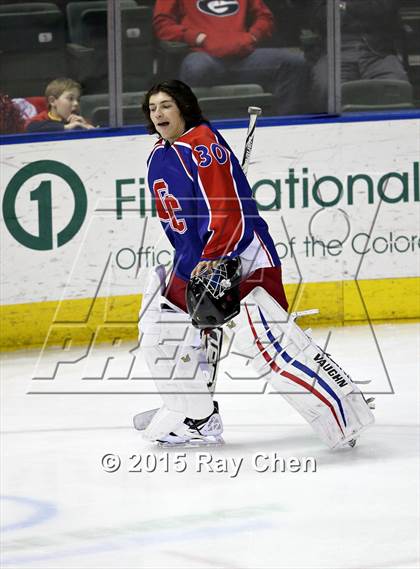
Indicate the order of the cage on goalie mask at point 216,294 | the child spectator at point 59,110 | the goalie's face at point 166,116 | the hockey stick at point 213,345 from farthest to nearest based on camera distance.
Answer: the child spectator at point 59,110 < the hockey stick at point 213,345 < the goalie's face at point 166,116 < the cage on goalie mask at point 216,294

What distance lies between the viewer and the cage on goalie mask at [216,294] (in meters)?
4.20

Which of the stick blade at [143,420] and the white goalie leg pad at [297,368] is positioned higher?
the white goalie leg pad at [297,368]

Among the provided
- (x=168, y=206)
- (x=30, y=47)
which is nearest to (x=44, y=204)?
(x=30, y=47)

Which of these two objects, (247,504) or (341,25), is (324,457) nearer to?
(247,504)

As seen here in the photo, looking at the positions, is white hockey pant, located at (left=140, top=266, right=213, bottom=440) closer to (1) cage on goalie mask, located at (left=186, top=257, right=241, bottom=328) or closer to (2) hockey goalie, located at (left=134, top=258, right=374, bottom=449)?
(2) hockey goalie, located at (left=134, top=258, right=374, bottom=449)

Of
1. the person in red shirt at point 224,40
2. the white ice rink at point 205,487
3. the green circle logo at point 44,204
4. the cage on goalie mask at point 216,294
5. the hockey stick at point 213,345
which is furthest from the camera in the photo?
the person in red shirt at point 224,40

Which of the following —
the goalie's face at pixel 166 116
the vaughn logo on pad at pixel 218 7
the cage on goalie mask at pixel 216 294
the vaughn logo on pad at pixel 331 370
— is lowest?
the vaughn logo on pad at pixel 331 370

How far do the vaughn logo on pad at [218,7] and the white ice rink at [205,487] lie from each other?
157 centimetres

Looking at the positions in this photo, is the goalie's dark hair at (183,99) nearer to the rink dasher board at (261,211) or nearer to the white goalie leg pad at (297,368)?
the white goalie leg pad at (297,368)

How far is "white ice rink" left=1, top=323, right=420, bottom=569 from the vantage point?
3.45m

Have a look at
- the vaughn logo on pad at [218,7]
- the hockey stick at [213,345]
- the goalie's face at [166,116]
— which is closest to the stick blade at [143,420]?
the hockey stick at [213,345]

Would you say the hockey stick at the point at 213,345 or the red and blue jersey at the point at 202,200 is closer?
the red and blue jersey at the point at 202,200

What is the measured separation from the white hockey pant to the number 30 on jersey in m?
A: 0.16

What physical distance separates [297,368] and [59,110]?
84.6 inches
